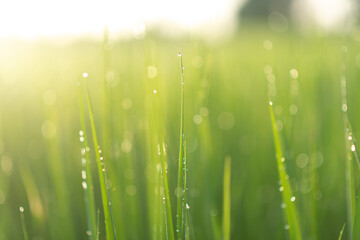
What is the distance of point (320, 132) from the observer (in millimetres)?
649

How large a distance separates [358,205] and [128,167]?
271 millimetres

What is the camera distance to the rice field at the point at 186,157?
14.5 inches

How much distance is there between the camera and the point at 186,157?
0.37 metres

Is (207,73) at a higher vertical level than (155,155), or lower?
higher

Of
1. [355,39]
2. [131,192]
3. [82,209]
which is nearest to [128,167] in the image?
[131,192]

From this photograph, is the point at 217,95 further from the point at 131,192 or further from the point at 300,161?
the point at 131,192

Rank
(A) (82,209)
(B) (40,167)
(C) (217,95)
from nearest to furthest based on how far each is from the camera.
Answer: (A) (82,209)
(B) (40,167)
(C) (217,95)

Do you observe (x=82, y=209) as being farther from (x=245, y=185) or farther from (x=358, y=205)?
(x=358, y=205)

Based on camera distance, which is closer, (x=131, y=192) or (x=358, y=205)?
(x=358, y=205)

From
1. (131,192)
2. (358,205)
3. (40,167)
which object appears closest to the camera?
(358,205)

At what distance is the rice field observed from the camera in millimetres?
368

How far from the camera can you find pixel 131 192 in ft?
1.58

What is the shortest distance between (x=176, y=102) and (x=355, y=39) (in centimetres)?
43

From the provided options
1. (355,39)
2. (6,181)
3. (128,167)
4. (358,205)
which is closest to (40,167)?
(6,181)
